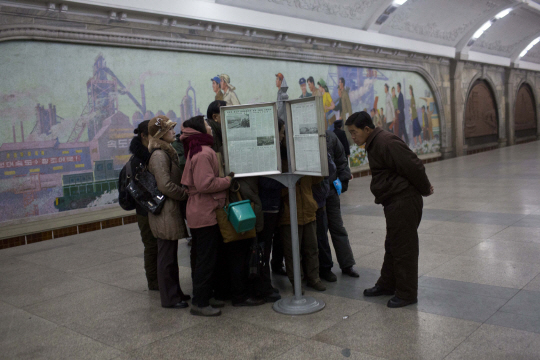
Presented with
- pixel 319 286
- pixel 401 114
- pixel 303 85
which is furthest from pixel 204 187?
pixel 401 114

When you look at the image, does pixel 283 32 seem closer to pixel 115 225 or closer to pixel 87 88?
pixel 87 88

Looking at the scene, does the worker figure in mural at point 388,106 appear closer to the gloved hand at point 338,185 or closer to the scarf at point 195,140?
the gloved hand at point 338,185

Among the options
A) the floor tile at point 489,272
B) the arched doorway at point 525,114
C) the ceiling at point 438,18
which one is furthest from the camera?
the arched doorway at point 525,114

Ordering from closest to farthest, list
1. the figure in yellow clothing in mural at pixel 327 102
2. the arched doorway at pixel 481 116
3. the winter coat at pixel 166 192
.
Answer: the winter coat at pixel 166 192, the figure in yellow clothing in mural at pixel 327 102, the arched doorway at pixel 481 116

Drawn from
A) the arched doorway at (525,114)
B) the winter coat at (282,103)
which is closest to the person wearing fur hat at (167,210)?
the winter coat at (282,103)

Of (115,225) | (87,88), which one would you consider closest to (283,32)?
(87,88)

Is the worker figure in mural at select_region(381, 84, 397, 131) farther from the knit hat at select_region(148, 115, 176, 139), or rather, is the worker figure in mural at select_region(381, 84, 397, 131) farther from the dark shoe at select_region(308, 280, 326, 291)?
the knit hat at select_region(148, 115, 176, 139)

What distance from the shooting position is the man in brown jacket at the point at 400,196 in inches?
144

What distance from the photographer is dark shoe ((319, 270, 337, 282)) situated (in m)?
4.54

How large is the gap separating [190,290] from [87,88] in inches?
199

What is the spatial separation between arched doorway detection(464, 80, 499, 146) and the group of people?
60.9 ft

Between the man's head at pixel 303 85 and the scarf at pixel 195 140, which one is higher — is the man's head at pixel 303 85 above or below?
above

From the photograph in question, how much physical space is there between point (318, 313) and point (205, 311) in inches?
35.3

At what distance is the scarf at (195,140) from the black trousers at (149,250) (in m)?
1.07
